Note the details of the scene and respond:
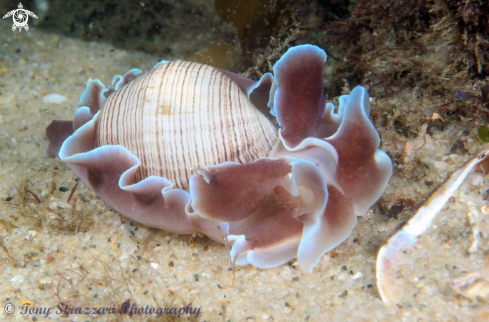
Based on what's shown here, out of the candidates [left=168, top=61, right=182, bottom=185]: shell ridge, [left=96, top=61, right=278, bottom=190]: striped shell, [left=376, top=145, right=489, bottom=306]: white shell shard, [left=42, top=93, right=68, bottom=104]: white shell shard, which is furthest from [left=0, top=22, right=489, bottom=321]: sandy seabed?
[left=42, top=93, right=68, bottom=104]: white shell shard

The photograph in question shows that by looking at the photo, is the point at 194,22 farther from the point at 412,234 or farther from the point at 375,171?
the point at 412,234

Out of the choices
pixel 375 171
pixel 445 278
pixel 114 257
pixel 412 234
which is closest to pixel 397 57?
pixel 375 171

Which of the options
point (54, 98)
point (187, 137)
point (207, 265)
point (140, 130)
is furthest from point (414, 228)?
point (54, 98)

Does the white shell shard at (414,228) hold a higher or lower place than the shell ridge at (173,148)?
lower

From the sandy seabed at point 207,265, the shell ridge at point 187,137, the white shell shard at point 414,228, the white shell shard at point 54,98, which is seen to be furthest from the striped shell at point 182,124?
the white shell shard at point 54,98

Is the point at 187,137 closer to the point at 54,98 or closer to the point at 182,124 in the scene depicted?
the point at 182,124

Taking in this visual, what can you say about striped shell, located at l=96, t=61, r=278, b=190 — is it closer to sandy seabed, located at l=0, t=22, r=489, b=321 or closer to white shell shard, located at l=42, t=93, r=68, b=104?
sandy seabed, located at l=0, t=22, r=489, b=321

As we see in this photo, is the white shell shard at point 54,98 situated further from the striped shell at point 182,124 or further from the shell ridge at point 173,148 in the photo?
the shell ridge at point 173,148
